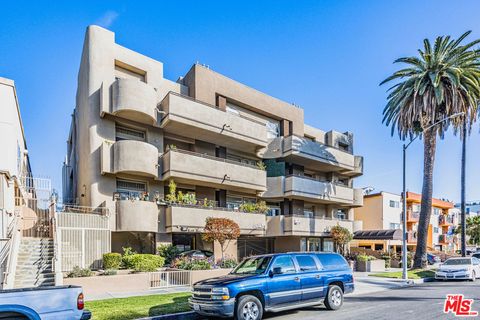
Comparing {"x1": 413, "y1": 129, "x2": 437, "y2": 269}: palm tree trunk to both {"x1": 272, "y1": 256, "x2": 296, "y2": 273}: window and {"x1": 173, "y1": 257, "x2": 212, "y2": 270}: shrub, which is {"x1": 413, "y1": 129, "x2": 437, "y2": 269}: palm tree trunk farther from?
{"x1": 272, "y1": 256, "x2": 296, "y2": 273}: window

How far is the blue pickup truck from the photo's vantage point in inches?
388

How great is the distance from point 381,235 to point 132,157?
28.9 metres

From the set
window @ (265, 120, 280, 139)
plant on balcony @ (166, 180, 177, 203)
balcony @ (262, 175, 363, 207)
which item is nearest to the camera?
plant on balcony @ (166, 180, 177, 203)

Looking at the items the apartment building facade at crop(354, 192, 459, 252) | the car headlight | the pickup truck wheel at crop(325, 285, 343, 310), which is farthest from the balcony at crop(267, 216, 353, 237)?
the car headlight

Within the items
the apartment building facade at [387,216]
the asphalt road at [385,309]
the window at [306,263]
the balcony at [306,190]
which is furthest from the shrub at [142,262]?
the apartment building facade at [387,216]

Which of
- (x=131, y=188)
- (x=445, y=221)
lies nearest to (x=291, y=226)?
(x=131, y=188)

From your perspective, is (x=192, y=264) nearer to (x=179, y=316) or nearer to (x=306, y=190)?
(x=179, y=316)

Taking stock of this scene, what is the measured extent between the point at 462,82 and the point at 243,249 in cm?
1967

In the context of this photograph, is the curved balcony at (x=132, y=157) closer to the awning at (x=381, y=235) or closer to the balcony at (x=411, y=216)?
the awning at (x=381, y=235)

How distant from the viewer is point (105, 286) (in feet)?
49.2

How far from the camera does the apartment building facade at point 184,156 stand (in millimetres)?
20469

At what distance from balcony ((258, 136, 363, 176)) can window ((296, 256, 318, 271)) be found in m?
16.4

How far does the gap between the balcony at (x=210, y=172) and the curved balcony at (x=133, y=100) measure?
2.70m

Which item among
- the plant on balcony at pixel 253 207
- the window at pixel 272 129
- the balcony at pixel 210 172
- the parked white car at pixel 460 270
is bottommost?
the parked white car at pixel 460 270
